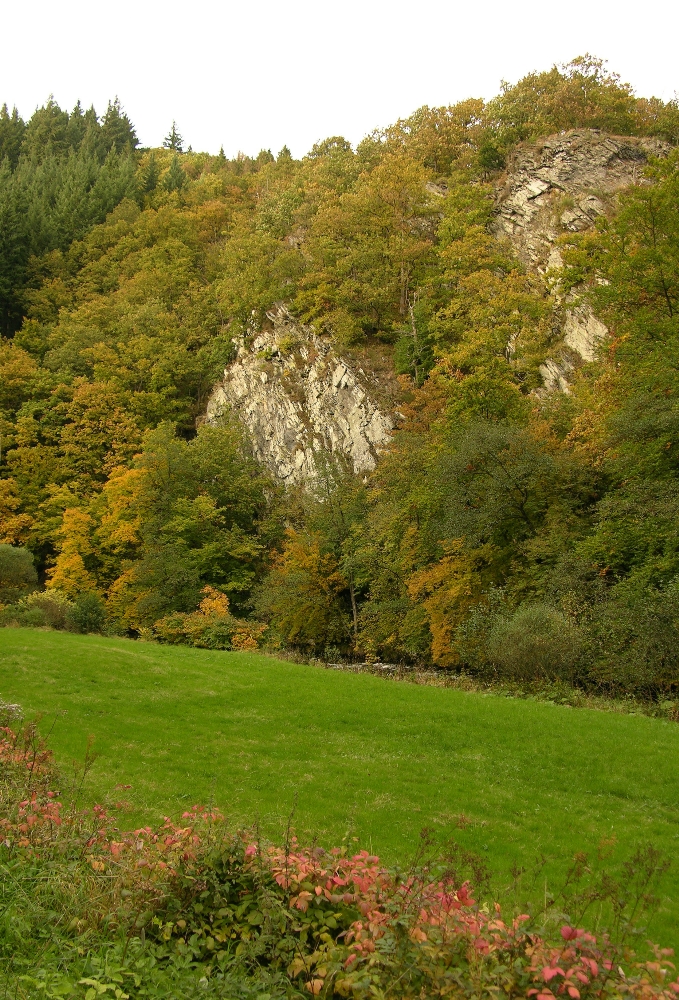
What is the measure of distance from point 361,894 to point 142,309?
5892 cm

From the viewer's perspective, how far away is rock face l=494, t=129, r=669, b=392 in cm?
4000

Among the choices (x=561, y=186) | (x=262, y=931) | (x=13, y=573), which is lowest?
(x=13, y=573)

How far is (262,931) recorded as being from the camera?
4395mm

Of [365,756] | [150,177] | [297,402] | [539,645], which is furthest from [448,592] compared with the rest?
[150,177]

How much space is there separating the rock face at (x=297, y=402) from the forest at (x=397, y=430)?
151cm

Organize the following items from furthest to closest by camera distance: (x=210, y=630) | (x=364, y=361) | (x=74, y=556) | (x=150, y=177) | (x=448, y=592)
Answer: (x=150, y=177) < (x=364, y=361) < (x=74, y=556) < (x=210, y=630) < (x=448, y=592)

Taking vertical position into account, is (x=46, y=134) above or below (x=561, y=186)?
above

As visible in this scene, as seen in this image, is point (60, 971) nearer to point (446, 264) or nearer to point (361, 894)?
point (361, 894)

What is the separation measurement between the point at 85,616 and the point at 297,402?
69.0ft

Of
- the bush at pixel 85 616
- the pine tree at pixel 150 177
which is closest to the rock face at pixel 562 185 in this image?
the bush at pixel 85 616

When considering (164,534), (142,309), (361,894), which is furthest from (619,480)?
(142,309)

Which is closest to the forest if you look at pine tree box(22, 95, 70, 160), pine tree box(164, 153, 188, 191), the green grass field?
pine tree box(164, 153, 188, 191)

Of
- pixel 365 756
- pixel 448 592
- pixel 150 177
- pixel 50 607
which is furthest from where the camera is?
pixel 150 177

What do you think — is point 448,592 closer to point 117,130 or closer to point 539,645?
point 539,645
